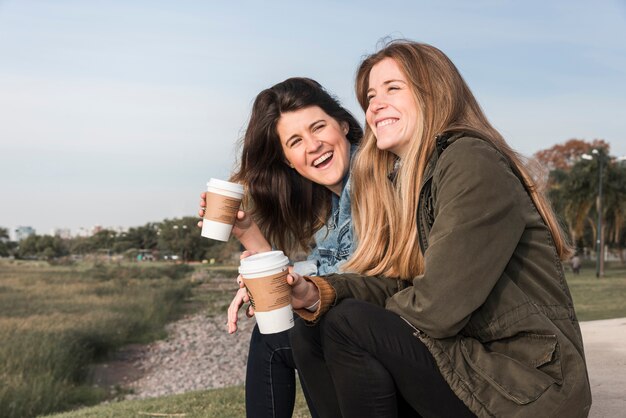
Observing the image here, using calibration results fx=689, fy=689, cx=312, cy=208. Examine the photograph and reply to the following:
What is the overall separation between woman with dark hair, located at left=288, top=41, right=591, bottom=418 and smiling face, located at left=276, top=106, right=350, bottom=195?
2.74 ft

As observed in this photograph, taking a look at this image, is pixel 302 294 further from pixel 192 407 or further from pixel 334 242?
pixel 192 407

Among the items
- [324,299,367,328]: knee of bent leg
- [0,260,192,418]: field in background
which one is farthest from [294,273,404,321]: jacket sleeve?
[0,260,192,418]: field in background

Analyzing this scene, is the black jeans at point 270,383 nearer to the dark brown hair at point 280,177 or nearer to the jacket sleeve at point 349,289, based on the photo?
the jacket sleeve at point 349,289

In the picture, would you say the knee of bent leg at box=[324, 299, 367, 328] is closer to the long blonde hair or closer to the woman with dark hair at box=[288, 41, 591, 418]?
the woman with dark hair at box=[288, 41, 591, 418]

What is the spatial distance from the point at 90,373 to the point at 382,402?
11.2 metres

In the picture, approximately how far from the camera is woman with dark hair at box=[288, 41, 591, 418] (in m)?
1.74

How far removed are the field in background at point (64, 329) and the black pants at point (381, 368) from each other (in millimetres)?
7586

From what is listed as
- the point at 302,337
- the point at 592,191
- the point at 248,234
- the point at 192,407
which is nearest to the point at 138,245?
the point at 592,191

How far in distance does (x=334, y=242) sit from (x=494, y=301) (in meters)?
1.16

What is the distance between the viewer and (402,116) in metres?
2.18

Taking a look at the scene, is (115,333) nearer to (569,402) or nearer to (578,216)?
(569,402)

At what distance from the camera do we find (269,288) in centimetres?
191

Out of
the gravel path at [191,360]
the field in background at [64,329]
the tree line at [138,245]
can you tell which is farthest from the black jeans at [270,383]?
the tree line at [138,245]

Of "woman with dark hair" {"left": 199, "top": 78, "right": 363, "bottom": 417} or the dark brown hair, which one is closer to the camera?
"woman with dark hair" {"left": 199, "top": 78, "right": 363, "bottom": 417}
